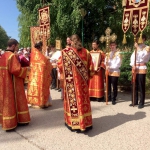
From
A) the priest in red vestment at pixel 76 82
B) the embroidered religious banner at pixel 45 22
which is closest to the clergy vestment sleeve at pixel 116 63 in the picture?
the priest in red vestment at pixel 76 82

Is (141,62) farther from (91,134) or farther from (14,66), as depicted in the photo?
(14,66)

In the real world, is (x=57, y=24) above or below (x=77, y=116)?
above

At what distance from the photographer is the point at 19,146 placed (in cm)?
373

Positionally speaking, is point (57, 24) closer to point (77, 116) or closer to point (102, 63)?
point (102, 63)

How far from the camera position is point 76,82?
4.07 m

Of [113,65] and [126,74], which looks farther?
[126,74]

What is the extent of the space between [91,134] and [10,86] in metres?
1.90

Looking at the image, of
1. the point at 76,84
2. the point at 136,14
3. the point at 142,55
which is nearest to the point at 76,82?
the point at 76,84

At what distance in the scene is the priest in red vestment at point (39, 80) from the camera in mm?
6051

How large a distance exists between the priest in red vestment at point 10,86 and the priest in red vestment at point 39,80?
1.61 meters

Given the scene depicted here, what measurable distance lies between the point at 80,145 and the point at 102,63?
3481 mm

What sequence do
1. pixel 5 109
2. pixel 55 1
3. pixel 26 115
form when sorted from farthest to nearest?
pixel 55 1
pixel 26 115
pixel 5 109

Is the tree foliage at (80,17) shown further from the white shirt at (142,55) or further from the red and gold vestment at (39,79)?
→ the red and gold vestment at (39,79)

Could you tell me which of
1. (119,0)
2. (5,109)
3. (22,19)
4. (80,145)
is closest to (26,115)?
(5,109)
